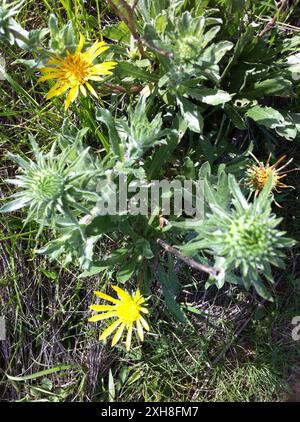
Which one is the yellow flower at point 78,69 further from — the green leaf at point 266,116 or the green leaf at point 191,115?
the green leaf at point 266,116

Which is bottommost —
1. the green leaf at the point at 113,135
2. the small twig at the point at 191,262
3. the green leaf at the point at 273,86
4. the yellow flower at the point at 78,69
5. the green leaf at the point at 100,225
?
the small twig at the point at 191,262

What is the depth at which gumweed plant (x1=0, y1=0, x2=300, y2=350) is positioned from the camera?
2.24 metres

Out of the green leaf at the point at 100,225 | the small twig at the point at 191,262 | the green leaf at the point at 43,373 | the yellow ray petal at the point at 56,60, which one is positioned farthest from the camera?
the green leaf at the point at 43,373

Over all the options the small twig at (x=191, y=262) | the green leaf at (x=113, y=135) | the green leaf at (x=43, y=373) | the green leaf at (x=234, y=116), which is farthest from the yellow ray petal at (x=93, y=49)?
the green leaf at (x=43, y=373)

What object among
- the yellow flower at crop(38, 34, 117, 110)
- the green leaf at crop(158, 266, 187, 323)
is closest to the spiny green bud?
the yellow flower at crop(38, 34, 117, 110)

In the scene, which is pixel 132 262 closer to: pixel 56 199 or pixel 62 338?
pixel 56 199

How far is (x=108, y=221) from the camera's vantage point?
2.59 m

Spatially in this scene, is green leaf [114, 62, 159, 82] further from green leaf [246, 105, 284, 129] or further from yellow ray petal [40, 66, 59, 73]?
green leaf [246, 105, 284, 129]

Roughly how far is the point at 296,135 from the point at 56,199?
1691mm

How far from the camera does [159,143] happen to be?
8.19 feet

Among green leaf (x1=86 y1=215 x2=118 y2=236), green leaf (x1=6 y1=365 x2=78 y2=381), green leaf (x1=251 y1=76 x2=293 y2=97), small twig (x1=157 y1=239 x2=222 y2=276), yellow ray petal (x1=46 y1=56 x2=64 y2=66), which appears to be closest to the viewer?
small twig (x1=157 y1=239 x2=222 y2=276)

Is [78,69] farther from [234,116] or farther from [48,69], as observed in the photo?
[234,116]

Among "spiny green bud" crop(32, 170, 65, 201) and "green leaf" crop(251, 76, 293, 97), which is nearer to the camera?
"spiny green bud" crop(32, 170, 65, 201)

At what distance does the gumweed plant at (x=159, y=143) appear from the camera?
224 cm
